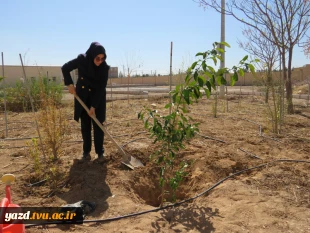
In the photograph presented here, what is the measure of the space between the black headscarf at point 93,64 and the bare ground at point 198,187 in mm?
1013

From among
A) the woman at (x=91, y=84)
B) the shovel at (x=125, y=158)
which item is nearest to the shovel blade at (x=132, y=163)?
the shovel at (x=125, y=158)

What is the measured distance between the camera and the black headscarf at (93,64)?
10.5 ft

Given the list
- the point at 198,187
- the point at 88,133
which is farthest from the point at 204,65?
the point at 88,133

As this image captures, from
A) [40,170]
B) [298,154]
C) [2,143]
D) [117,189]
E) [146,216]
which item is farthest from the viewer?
[2,143]

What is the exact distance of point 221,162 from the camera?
3.56m

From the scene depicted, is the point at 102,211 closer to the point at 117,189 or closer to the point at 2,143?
the point at 117,189

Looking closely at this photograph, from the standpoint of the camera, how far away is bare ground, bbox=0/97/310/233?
228 cm

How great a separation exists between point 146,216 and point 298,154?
250cm

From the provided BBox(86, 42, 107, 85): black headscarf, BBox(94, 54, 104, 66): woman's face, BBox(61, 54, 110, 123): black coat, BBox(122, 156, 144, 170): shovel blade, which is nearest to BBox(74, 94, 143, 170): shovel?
BBox(122, 156, 144, 170): shovel blade

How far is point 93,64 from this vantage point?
3.38 m

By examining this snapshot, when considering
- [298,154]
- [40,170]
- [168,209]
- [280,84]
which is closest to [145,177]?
[168,209]

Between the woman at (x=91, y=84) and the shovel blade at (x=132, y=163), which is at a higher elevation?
the woman at (x=91, y=84)

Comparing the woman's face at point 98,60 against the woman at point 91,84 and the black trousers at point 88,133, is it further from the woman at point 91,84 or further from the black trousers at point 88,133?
the black trousers at point 88,133

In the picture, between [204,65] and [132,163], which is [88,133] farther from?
[204,65]
